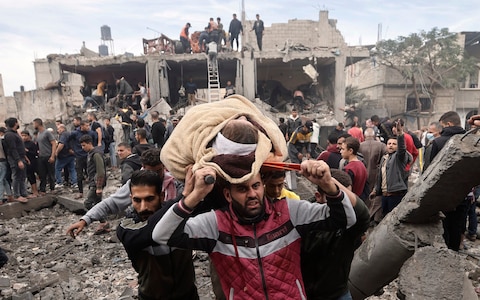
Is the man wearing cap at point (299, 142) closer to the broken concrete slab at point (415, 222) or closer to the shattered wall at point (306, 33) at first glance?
the broken concrete slab at point (415, 222)

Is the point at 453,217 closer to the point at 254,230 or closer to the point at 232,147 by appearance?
the point at 254,230

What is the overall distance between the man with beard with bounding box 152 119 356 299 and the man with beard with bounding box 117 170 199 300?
484mm

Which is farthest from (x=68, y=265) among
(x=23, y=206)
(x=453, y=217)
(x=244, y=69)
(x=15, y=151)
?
(x=244, y=69)

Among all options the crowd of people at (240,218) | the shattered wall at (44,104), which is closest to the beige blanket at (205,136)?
the crowd of people at (240,218)

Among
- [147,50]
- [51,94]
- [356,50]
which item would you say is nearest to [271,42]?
[356,50]

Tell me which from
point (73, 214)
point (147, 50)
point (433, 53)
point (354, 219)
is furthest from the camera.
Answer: point (433, 53)

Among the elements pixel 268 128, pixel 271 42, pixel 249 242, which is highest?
pixel 271 42

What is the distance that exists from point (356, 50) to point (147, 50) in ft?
37.2

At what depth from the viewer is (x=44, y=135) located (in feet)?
23.5

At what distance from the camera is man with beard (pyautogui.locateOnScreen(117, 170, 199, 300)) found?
6.32 ft

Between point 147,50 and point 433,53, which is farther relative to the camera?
point 433,53

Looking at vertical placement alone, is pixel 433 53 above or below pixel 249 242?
above

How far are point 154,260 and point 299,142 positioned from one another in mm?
5779

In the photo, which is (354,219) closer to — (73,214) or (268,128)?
(268,128)
